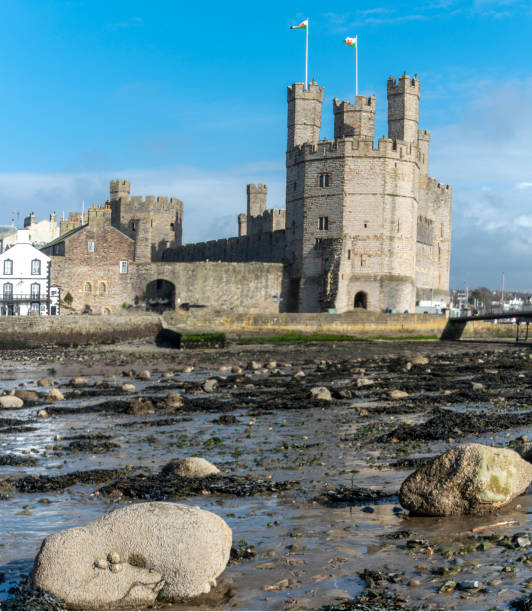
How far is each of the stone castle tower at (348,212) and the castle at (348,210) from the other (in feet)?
0.21

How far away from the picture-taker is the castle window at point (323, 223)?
4962 cm

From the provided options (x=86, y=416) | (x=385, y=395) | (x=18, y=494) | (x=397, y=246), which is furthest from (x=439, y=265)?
(x=18, y=494)

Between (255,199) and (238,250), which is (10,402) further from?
(255,199)

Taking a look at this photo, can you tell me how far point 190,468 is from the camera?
896 cm

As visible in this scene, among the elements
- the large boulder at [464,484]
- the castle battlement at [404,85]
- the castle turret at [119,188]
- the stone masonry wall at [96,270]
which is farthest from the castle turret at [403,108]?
the large boulder at [464,484]

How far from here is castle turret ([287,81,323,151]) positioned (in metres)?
52.2

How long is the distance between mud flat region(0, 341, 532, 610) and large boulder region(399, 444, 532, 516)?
0.14 metres

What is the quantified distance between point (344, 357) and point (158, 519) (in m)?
26.3

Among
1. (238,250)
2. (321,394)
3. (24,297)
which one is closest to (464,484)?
(321,394)

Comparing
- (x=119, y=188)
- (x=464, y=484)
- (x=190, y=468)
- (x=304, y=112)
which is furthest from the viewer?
(x=119, y=188)

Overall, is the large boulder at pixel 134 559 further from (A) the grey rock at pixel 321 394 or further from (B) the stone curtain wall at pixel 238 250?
(B) the stone curtain wall at pixel 238 250

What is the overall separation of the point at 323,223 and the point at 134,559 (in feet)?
148

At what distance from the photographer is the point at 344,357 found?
31594mm

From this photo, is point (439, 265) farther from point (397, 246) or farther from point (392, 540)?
point (392, 540)
